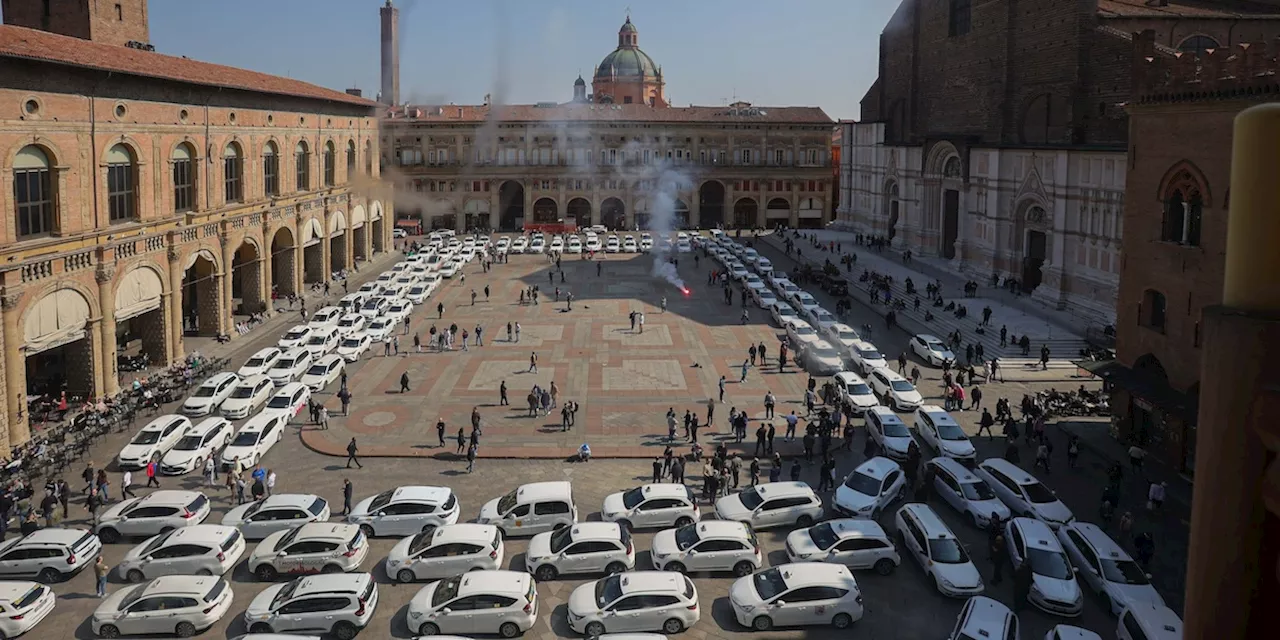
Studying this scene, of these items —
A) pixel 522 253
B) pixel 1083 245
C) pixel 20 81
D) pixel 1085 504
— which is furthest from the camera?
pixel 522 253

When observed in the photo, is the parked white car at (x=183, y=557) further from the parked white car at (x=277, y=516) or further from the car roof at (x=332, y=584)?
the car roof at (x=332, y=584)

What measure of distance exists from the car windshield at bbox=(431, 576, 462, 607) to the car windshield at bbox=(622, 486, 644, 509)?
22.0ft

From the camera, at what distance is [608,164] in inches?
4257

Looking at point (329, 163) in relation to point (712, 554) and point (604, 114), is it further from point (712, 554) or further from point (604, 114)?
point (712, 554)

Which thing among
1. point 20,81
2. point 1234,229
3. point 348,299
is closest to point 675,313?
point 348,299

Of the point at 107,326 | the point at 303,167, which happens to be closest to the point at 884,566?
the point at 107,326

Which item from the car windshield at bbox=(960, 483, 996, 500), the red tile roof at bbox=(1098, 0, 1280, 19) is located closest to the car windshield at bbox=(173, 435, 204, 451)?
the car windshield at bbox=(960, 483, 996, 500)

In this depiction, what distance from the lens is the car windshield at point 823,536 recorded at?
2575cm

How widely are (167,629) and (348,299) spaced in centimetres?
3972

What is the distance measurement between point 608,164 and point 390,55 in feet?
86.5

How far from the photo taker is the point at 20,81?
116 feet

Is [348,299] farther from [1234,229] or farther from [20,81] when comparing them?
[1234,229]

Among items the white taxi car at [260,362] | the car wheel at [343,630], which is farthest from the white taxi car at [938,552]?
the white taxi car at [260,362]

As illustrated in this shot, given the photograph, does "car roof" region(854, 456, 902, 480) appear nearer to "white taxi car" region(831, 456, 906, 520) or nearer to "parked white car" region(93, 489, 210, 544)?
"white taxi car" region(831, 456, 906, 520)
